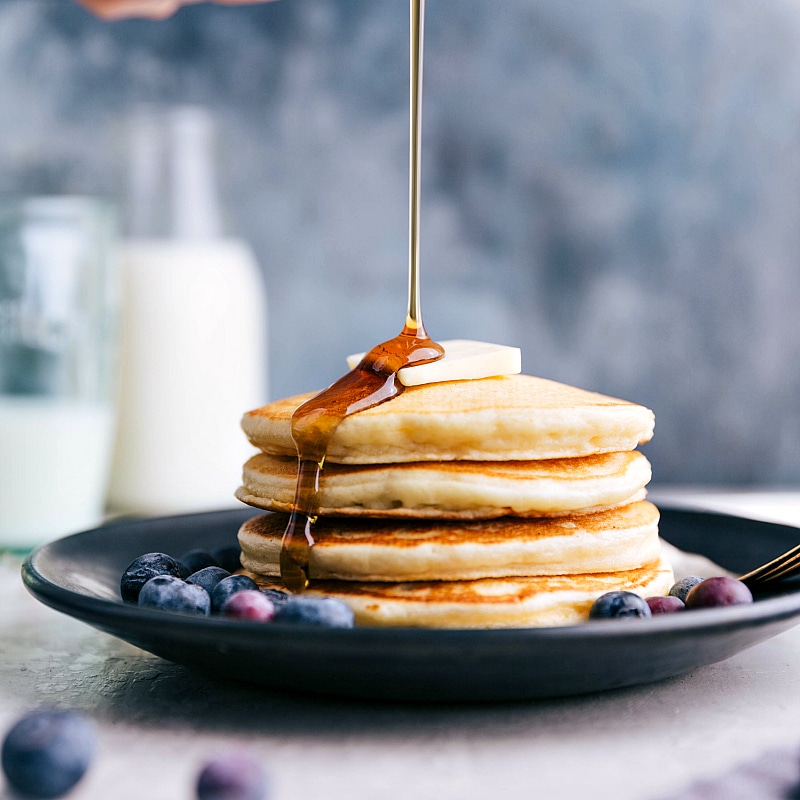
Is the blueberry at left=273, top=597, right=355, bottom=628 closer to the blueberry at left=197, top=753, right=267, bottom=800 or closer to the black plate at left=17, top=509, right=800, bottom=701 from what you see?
the black plate at left=17, top=509, right=800, bottom=701

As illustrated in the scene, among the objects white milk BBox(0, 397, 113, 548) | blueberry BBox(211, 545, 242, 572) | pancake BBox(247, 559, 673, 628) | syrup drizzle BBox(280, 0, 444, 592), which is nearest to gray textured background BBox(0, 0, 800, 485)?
white milk BBox(0, 397, 113, 548)

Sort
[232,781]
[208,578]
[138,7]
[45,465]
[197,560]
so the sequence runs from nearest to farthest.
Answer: [232,781] → [208,578] → [197,560] → [45,465] → [138,7]

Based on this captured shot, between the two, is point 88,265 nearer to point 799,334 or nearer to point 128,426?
point 128,426

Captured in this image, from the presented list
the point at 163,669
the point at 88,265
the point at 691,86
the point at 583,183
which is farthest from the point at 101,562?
the point at 691,86

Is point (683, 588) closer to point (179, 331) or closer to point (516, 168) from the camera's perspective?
point (179, 331)

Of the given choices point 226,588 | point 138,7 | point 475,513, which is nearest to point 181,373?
point 138,7

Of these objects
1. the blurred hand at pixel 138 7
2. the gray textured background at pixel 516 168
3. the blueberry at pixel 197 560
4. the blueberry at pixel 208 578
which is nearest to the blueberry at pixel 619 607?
the blueberry at pixel 208 578
